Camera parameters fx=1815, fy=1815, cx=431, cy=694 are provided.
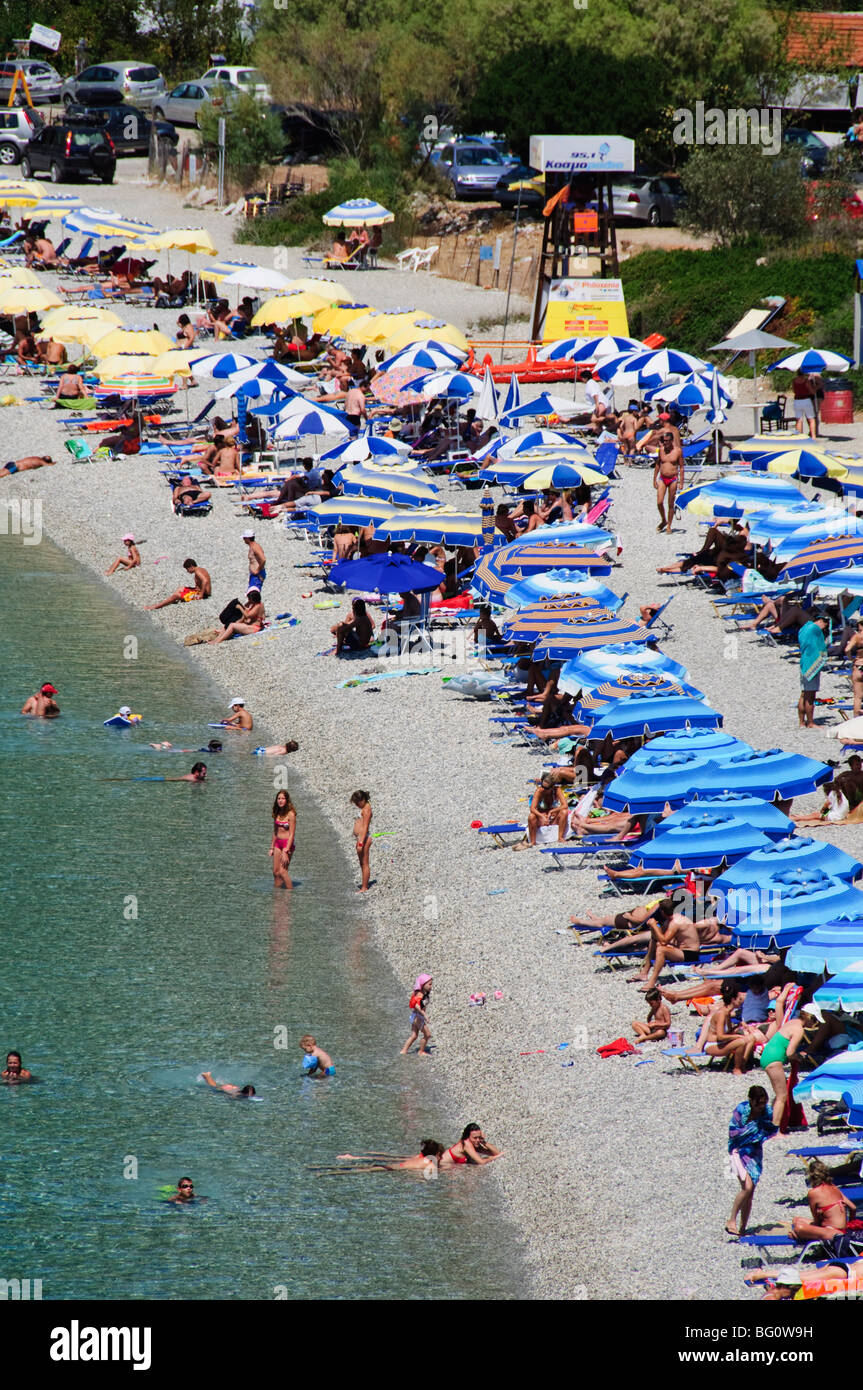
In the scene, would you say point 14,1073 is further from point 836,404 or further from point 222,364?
point 836,404

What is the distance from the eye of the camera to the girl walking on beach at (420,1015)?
16375 millimetres

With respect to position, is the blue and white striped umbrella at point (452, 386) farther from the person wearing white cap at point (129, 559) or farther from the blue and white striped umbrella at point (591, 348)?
the person wearing white cap at point (129, 559)

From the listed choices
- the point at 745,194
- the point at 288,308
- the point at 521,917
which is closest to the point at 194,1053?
the point at 521,917

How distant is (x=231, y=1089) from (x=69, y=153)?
45967 mm

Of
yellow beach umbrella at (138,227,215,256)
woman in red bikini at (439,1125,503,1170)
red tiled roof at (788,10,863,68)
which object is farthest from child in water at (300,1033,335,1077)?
red tiled roof at (788,10,863,68)

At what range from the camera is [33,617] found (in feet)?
99.5

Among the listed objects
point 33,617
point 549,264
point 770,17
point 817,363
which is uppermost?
point 770,17

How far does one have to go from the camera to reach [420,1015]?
650 inches

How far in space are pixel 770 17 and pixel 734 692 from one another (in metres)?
34.8

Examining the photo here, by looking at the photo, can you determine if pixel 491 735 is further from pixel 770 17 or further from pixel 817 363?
pixel 770 17

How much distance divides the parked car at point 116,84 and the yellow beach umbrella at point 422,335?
30.6 meters

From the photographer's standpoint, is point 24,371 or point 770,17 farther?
point 770,17

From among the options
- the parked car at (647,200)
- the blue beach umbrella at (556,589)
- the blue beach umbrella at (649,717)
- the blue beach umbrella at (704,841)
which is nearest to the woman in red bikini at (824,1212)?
the blue beach umbrella at (704,841)
